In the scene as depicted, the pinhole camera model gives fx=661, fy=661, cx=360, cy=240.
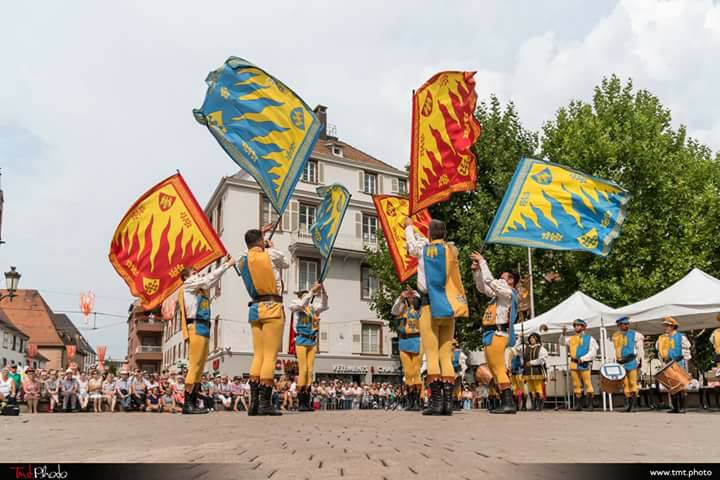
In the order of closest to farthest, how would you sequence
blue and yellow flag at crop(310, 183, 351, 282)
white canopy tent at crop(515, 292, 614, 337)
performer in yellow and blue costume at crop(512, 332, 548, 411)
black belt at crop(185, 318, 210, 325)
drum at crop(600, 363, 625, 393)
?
1. black belt at crop(185, 318, 210, 325)
2. blue and yellow flag at crop(310, 183, 351, 282)
3. drum at crop(600, 363, 625, 393)
4. performer in yellow and blue costume at crop(512, 332, 548, 411)
5. white canopy tent at crop(515, 292, 614, 337)

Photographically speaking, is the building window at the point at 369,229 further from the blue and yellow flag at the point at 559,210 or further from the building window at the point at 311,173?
the blue and yellow flag at the point at 559,210

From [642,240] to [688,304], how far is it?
11958mm

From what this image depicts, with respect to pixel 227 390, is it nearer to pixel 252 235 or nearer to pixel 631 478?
pixel 252 235

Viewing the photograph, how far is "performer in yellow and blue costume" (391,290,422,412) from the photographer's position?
39.2 feet

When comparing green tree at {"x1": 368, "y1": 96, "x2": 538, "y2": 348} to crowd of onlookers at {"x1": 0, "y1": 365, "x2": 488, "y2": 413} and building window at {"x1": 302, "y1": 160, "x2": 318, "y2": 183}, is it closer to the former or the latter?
crowd of onlookers at {"x1": 0, "y1": 365, "x2": 488, "y2": 413}

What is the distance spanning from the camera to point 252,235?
Answer: 9188 mm

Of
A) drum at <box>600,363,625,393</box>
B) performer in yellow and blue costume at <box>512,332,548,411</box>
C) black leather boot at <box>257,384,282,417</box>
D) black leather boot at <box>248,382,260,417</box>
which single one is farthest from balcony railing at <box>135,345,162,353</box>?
black leather boot at <box>257,384,282,417</box>

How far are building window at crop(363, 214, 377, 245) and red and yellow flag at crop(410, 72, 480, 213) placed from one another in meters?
34.6

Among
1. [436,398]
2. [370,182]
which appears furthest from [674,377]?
[370,182]

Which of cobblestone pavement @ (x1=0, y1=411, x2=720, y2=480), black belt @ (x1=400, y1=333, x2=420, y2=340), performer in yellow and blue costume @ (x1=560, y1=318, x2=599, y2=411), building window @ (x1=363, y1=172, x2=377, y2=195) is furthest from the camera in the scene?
building window @ (x1=363, y1=172, x2=377, y2=195)

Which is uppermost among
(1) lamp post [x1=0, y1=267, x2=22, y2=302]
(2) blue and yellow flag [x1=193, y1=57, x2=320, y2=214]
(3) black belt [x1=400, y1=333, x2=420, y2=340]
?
(2) blue and yellow flag [x1=193, y1=57, x2=320, y2=214]

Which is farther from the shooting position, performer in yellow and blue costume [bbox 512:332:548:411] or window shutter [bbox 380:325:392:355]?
window shutter [bbox 380:325:392:355]

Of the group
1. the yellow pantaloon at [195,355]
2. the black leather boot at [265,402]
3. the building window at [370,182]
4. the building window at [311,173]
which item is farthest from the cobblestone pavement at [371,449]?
the building window at [370,182]

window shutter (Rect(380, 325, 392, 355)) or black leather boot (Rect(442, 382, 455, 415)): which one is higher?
window shutter (Rect(380, 325, 392, 355))
